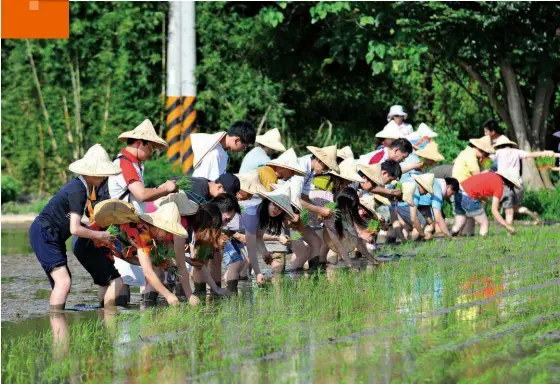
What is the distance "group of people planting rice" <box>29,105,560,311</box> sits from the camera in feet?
31.6

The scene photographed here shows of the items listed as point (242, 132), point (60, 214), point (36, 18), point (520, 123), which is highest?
point (36, 18)

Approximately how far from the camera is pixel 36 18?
15.9 meters

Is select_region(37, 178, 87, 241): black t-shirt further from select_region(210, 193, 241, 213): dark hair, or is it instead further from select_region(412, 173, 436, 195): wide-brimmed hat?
select_region(412, 173, 436, 195): wide-brimmed hat

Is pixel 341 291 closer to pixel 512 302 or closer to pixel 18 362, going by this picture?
pixel 512 302

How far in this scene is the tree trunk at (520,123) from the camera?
20.5 m

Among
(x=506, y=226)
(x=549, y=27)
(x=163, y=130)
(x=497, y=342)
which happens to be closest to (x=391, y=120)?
(x=506, y=226)

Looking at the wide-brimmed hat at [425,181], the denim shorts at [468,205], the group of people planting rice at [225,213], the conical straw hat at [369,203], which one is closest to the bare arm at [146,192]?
the group of people planting rice at [225,213]

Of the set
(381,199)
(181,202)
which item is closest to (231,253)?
(181,202)

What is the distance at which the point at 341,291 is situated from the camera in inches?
397

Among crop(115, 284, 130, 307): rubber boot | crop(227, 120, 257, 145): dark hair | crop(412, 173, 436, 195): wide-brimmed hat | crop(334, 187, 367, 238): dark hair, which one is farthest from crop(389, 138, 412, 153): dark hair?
crop(115, 284, 130, 307): rubber boot

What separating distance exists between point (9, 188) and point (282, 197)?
11470 mm

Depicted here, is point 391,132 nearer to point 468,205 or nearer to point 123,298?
point 468,205

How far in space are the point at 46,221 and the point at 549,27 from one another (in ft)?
38.1

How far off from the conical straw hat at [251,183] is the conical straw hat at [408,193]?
12.3 feet
